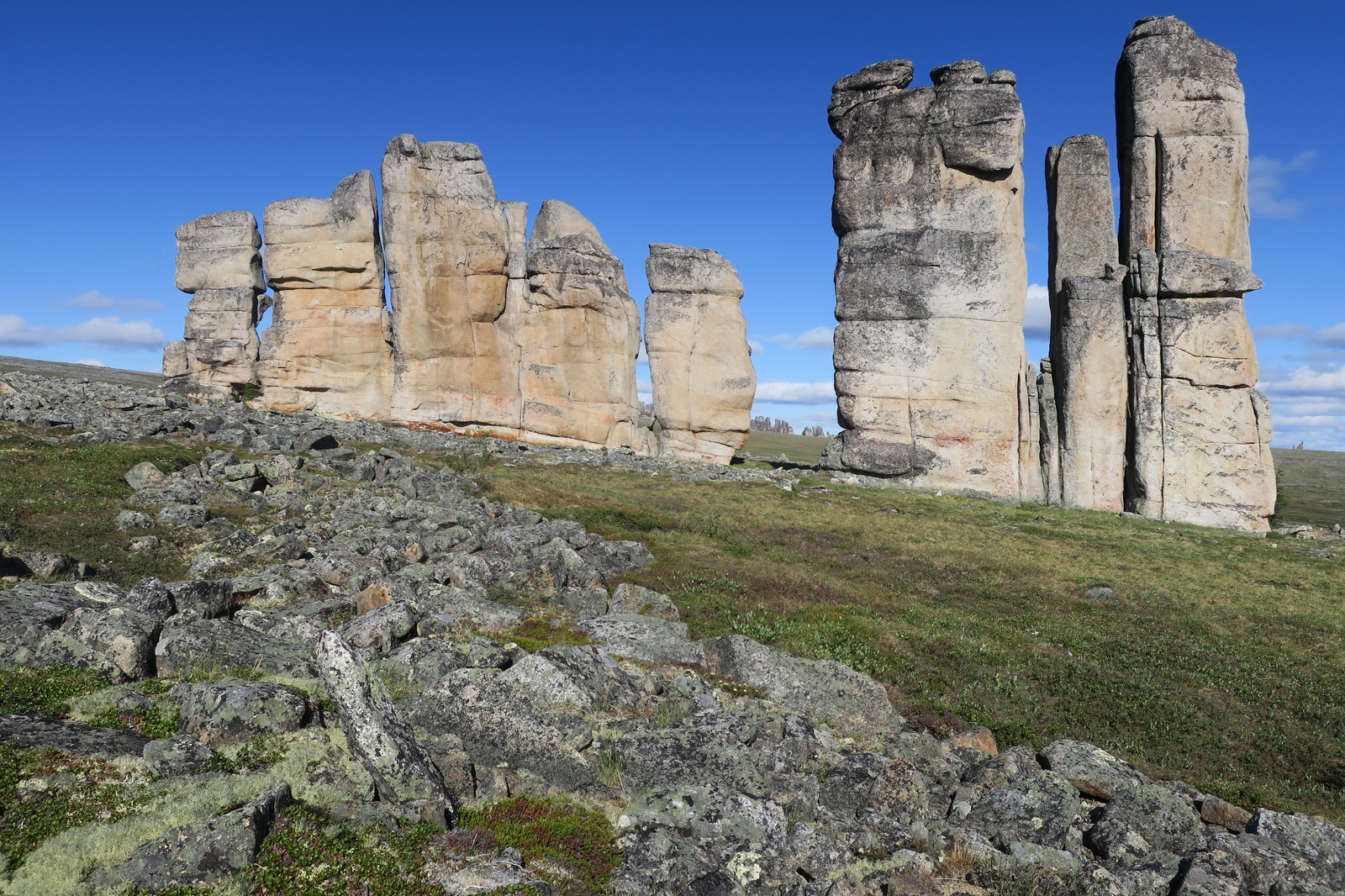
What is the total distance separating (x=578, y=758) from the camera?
30.3ft

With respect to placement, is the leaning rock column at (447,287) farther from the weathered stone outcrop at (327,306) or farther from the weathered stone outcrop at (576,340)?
the weathered stone outcrop at (576,340)

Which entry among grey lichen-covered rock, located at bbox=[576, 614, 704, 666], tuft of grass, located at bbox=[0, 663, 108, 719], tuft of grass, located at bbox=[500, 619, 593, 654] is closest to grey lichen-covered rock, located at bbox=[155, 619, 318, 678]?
tuft of grass, located at bbox=[0, 663, 108, 719]

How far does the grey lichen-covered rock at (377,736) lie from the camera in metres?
7.80

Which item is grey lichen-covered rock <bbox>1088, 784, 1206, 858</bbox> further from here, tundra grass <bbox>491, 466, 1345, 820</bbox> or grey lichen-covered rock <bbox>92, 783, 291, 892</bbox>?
grey lichen-covered rock <bbox>92, 783, 291, 892</bbox>

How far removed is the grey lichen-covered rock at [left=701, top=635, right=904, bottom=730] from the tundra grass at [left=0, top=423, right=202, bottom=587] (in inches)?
372

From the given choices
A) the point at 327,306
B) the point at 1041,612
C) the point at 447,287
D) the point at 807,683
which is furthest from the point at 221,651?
the point at 327,306

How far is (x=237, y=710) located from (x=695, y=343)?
3142 cm

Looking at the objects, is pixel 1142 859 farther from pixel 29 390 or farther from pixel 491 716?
pixel 29 390

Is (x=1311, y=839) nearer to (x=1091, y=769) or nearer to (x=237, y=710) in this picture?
(x=1091, y=769)

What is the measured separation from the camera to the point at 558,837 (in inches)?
310

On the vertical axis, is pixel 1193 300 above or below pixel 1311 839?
above

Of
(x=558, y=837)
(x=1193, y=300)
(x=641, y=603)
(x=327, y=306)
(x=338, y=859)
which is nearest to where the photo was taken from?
(x=338, y=859)

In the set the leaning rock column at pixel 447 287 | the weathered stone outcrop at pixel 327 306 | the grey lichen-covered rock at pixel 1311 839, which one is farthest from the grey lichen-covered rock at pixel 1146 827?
the weathered stone outcrop at pixel 327 306

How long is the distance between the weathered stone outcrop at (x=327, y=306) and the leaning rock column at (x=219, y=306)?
864mm
